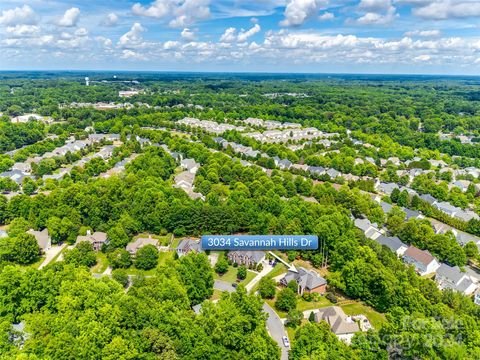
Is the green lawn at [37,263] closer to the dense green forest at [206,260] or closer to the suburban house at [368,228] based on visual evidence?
the dense green forest at [206,260]

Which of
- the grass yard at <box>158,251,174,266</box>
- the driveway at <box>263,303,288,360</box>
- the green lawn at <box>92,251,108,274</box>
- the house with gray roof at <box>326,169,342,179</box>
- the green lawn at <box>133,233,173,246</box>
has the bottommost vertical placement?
the driveway at <box>263,303,288,360</box>

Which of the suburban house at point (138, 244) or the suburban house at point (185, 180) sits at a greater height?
the suburban house at point (185, 180)

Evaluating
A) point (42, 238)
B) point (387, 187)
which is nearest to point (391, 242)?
point (387, 187)

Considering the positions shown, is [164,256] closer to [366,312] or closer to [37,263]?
[37,263]

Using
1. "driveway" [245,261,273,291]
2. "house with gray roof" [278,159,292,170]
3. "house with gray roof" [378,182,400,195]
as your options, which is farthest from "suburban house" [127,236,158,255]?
"house with gray roof" [378,182,400,195]

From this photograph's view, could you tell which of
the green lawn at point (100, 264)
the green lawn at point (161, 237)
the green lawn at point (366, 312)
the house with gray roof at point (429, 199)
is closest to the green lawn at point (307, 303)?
the green lawn at point (366, 312)

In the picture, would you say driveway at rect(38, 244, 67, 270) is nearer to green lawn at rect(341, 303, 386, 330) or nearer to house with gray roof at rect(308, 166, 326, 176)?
green lawn at rect(341, 303, 386, 330)

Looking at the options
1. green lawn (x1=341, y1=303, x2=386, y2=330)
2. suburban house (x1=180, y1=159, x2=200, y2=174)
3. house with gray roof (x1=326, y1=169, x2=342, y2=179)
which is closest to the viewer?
green lawn (x1=341, y1=303, x2=386, y2=330)
